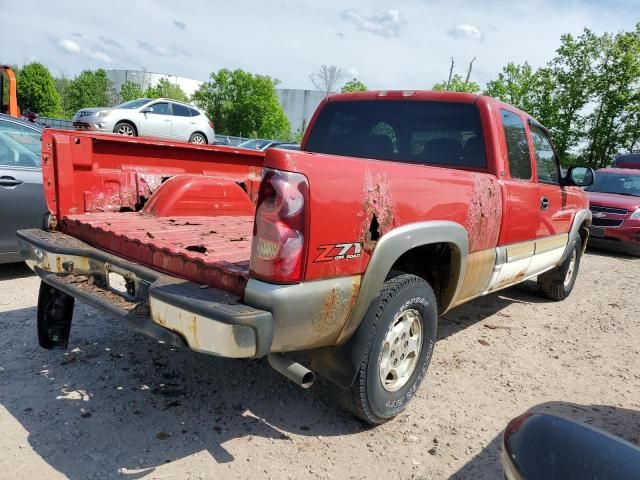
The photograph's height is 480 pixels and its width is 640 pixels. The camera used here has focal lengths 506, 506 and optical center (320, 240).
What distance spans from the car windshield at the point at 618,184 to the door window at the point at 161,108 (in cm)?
1256

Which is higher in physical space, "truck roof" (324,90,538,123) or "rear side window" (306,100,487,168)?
"truck roof" (324,90,538,123)

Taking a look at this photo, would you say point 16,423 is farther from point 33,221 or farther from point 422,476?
point 33,221

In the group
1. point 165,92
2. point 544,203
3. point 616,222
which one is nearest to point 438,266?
point 544,203

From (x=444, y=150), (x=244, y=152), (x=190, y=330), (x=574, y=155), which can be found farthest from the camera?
(x=574, y=155)

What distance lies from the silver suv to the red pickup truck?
41.2ft

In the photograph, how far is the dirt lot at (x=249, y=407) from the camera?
2.53m

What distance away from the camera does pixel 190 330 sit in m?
2.14

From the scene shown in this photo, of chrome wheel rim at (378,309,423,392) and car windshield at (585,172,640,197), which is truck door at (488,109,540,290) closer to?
chrome wheel rim at (378,309,423,392)

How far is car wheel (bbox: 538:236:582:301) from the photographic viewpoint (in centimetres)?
581

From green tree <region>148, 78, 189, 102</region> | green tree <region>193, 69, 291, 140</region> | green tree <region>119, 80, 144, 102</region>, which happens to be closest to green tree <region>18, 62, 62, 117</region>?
green tree <region>119, 80, 144, 102</region>

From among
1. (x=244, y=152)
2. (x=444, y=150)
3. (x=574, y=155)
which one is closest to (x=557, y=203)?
(x=444, y=150)

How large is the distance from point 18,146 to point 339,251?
13.8 ft

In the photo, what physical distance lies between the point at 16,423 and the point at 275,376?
1526 mm

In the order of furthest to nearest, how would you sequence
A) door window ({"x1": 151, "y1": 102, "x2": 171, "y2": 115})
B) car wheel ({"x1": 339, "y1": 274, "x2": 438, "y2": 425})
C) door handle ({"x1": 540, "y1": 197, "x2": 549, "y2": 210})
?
door window ({"x1": 151, "y1": 102, "x2": 171, "y2": 115}) < door handle ({"x1": 540, "y1": 197, "x2": 549, "y2": 210}) < car wheel ({"x1": 339, "y1": 274, "x2": 438, "y2": 425})
